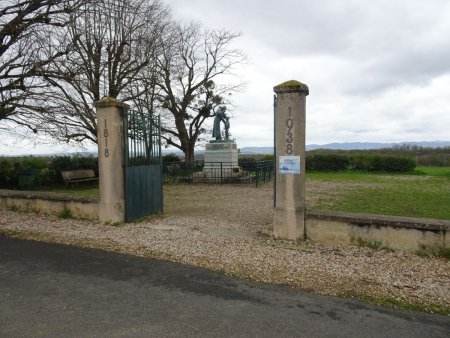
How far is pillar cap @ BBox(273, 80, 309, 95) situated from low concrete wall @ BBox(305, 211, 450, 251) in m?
2.19

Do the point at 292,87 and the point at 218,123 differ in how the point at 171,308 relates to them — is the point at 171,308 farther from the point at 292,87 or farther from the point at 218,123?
the point at 218,123

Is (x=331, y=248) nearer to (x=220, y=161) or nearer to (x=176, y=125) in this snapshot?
(x=220, y=161)

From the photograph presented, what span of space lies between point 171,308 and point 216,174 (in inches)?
558

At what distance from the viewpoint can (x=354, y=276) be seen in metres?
4.64

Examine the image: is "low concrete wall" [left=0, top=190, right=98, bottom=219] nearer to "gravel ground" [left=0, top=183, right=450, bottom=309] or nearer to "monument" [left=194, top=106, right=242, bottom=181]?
"gravel ground" [left=0, top=183, right=450, bottom=309]

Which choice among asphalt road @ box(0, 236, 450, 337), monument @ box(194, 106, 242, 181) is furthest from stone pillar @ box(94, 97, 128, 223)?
monument @ box(194, 106, 242, 181)

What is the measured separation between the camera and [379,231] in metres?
5.73

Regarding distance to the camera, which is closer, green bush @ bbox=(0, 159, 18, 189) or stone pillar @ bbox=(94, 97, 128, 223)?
stone pillar @ bbox=(94, 97, 128, 223)

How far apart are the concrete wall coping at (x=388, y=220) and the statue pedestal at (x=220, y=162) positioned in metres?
11.4

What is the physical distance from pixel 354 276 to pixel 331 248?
1.27m

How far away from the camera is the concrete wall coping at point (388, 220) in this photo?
5375mm

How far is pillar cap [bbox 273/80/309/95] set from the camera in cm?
619

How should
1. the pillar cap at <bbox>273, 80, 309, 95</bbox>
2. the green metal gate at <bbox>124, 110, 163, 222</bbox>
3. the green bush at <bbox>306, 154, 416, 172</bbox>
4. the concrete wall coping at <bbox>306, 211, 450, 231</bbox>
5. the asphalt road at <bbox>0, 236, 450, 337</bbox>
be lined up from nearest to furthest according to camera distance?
the asphalt road at <bbox>0, 236, 450, 337</bbox> → the concrete wall coping at <bbox>306, 211, 450, 231</bbox> → the pillar cap at <bbox>273, 80, 309, 95</bbox> → the green metal gate at <bbox>124, 110, 163, 222</bbox> → the green bush at <bbox>306, 154, 416, 172</bbox>

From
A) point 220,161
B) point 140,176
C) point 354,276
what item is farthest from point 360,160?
point 354,276
